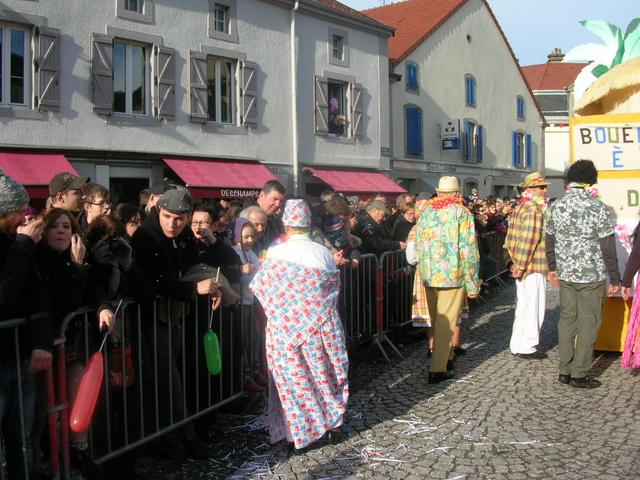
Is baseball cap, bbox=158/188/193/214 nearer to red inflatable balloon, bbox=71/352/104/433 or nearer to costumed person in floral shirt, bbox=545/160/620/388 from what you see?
red inflatable balloon, bbox=71/352/104/433

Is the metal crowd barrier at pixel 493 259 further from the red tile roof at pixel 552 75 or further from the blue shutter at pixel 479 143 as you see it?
the red tile roof at pixel 552 75

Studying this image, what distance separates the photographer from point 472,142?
27.4 m

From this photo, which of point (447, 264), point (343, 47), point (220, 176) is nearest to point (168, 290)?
point (447, 264)

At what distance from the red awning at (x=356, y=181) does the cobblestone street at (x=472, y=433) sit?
1288 cm

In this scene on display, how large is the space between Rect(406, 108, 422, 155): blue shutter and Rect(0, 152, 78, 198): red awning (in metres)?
13.1

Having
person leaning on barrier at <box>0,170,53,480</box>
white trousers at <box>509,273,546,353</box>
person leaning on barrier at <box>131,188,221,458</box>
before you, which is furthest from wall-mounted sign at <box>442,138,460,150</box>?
person leaning on barrier at <box>0,170,53,480</box>

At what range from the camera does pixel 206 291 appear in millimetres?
4230

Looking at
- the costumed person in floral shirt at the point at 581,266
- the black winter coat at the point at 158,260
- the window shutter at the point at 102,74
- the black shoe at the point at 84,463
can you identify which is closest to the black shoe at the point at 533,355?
the costumed person in floral shirt at the point at 581,266

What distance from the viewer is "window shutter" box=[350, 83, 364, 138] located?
20375mm

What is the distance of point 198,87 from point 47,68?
3709 mm

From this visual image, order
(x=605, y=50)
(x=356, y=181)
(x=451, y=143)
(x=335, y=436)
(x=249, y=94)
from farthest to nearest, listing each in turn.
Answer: (x=451, y=143), (x=356, y=181), (x=249, y=94), (x=605, y=50), (x=335, y=436)

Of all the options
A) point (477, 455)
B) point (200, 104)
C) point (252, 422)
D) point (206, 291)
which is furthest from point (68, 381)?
point (200, 104)

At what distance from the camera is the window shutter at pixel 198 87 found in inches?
620

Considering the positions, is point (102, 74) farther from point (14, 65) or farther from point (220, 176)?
point (220, 176)
